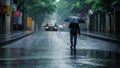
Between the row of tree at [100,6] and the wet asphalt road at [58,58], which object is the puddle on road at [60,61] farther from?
the row of tree at [100,6]

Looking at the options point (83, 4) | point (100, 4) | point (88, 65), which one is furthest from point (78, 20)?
point (83, 4)

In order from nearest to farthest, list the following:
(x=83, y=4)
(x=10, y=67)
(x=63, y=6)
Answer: (x=10, y=67), (x=83, y=4), (x=63, y=6)

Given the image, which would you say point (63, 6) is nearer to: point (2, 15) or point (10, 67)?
point (2, 15)

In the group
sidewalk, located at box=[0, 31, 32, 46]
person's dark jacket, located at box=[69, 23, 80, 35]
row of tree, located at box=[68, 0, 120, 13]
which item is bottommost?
sidewalk, located at box=[0, 31, 32, 46]

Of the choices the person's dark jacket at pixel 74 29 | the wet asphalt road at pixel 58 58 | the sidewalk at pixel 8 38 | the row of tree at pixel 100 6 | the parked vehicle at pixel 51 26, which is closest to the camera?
the wet asphalt road at pixel 58 58

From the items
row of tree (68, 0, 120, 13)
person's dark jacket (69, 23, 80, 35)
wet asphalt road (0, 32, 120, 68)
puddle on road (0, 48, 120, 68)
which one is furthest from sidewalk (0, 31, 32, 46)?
row of tree (68, 0, 120, 13)

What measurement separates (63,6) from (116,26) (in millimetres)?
66502

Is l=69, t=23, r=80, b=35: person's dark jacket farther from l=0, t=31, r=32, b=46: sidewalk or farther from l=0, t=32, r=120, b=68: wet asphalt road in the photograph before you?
l=0, t=31, r=32, b=46: sidewalk

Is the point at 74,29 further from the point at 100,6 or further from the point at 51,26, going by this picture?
the point at 51,26

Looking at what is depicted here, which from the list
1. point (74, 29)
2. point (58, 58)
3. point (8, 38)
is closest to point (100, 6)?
point (8, 38)

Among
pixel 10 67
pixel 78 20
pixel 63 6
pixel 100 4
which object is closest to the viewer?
pixel 10 67

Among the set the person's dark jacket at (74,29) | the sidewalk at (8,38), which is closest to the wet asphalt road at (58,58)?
the person's dark jacket at (74,29)

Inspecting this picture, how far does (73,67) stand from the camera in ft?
38.2

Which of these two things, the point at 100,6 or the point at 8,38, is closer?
the point at 8,38
